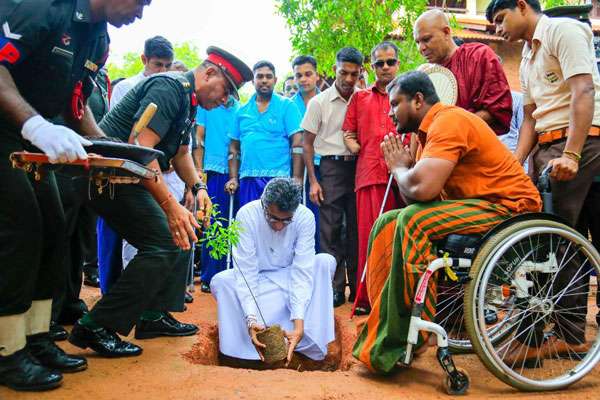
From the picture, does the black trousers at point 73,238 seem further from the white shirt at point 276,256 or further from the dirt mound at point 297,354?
the white shirt at point 276,256

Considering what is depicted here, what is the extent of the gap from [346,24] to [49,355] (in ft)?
24.0

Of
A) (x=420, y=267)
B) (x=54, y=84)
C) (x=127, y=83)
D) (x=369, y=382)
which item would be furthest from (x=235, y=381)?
(x=127, y=83)

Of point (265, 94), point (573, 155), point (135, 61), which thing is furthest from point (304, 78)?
point (135, 61)

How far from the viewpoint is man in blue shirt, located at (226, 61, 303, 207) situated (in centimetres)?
567

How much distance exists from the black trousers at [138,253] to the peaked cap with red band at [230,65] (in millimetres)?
941

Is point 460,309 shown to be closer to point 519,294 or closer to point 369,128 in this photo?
point 519,294

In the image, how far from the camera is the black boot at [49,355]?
2.84m

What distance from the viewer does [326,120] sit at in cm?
531

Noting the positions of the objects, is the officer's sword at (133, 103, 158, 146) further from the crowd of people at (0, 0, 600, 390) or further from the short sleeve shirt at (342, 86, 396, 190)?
the short sleeve shirt at (342, 86, 396, 190)

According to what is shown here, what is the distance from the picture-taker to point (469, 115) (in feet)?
9.88

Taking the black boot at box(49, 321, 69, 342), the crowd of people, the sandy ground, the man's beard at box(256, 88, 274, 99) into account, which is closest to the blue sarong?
the crowd of people

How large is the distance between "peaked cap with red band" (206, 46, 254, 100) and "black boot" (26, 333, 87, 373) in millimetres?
1865

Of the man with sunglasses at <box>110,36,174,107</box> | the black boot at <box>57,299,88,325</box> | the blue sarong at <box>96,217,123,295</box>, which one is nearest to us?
the black boot at <box>57,299,88,325</box>

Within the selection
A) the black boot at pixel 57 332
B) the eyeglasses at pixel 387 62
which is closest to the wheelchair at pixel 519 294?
the black boot at pixel 57 332
